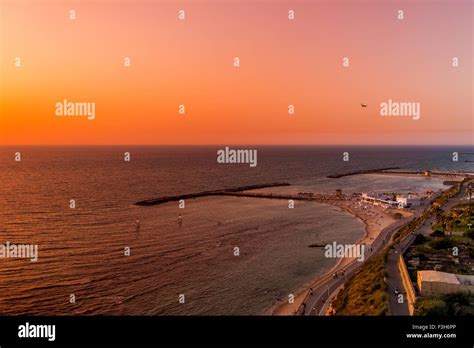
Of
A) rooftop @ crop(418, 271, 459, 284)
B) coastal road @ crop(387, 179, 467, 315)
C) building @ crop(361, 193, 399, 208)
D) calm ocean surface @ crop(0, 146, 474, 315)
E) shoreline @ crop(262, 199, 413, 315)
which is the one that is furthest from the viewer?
building @ crop(361, 193, 399, 208)

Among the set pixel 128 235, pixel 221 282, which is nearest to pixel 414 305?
pixel 221 282

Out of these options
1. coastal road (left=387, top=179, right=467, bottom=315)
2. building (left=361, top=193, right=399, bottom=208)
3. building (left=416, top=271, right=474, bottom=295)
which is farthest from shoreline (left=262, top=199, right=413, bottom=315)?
building (left=416, top=271, right=474, bottom=295)

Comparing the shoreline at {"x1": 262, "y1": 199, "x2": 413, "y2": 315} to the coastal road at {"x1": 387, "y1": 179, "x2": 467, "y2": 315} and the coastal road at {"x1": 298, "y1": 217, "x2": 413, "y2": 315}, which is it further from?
the coastal road at {"x1": 387, "y1": 179, "x2": 467, "y2": 315}

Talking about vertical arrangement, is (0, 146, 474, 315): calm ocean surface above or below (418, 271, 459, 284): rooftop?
below

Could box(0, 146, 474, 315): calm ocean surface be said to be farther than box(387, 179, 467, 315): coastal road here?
Yes

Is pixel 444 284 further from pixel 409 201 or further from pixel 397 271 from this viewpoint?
pixel 409 201

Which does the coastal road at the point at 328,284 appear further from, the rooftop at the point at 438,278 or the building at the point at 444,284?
the building at the point at 444,284

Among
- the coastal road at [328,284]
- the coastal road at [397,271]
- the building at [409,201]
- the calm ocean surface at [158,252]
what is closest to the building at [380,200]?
the building at [409,201]
